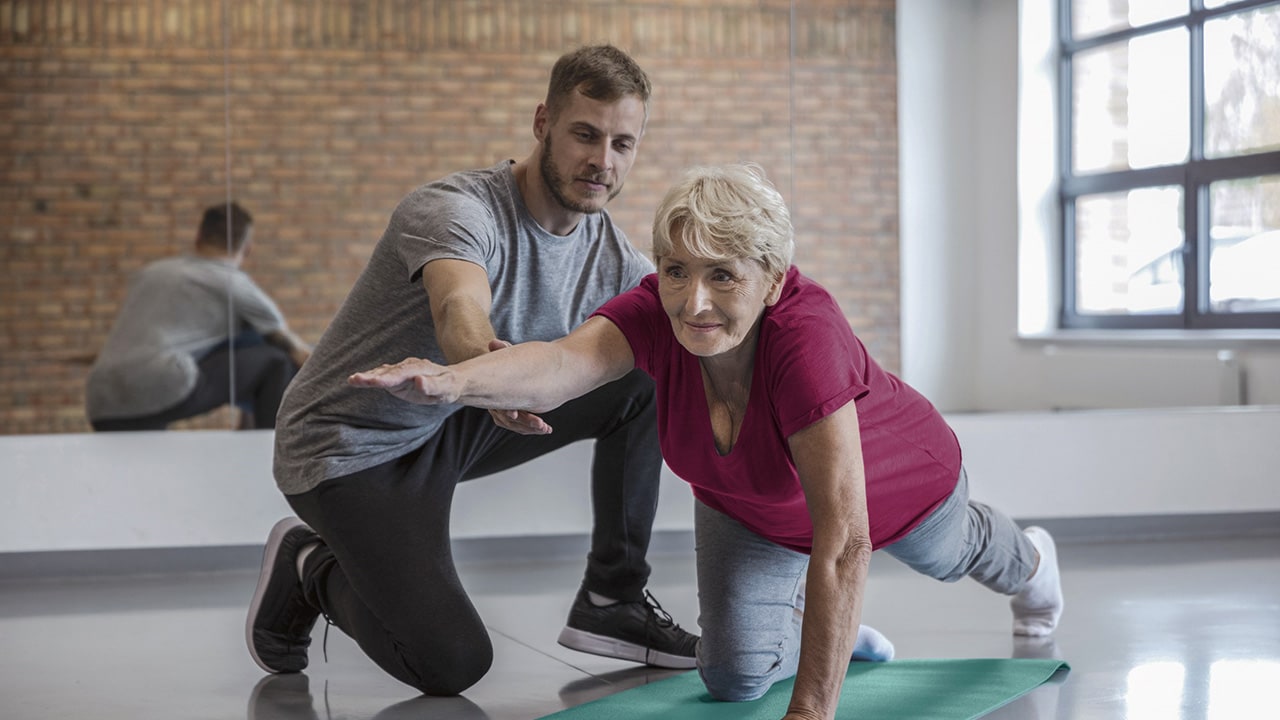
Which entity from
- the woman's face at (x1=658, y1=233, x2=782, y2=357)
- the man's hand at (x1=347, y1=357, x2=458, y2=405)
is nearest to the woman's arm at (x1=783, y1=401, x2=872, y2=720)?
the woman's face at (x1=658, y1=233, x2=782, y2=357)

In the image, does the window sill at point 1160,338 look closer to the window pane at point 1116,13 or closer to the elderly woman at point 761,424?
the window pane at point 1116,13

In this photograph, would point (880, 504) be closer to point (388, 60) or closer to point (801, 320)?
point (801, 320)

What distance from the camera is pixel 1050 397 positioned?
4035 mm

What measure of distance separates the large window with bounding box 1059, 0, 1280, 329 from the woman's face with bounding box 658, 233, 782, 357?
2.69m

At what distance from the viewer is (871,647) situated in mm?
2383

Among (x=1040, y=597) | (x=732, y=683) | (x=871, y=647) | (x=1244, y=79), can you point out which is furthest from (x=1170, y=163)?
Result: (x=732, y=683)

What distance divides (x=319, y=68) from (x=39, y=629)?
5.86ft

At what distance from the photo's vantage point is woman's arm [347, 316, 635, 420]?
1591 mm

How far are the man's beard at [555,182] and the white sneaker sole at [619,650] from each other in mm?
820

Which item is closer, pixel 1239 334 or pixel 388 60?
pixel 388 60

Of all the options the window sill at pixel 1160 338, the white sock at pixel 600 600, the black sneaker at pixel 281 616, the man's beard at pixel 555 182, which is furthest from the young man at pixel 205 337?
the window sill at pixel 1160 338

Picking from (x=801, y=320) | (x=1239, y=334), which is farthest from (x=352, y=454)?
(x=1239, y=334)

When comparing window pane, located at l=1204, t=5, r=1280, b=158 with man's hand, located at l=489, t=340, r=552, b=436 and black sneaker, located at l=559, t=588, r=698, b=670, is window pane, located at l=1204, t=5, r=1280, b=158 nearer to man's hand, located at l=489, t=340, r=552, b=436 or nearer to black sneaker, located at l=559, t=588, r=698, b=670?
black sneaker, located at l=559, t=588, r=698, b=670

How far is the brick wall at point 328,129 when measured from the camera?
3646 mm
